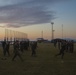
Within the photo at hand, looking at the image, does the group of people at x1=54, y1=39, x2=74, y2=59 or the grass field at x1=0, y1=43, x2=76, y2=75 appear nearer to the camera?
the grass field at x1=0, y1=43, x2=76, y2=75

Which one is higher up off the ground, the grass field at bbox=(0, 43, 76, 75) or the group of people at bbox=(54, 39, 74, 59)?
the group of people at bbox=(54, 39, 74, 59)

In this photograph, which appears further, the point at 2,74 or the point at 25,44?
the point at 25,44

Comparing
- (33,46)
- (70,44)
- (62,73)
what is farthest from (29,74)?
(70,44)

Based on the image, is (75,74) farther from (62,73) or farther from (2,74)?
(2,74)

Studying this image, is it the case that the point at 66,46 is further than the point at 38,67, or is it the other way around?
the point at 66,46

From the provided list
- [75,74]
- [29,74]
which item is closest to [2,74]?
[29,74]

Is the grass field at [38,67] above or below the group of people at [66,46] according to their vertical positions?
below

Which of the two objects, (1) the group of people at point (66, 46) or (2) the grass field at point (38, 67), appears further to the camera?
(1) the group of people at point (66, 46)

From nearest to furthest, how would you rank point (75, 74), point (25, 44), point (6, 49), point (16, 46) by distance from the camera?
point (75, 74), point (16, 46), point (6, 49), point (25, 44)

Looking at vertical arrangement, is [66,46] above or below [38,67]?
above

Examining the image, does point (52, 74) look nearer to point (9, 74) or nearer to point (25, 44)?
point (9, 74)

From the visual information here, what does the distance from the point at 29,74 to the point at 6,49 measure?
21.6m

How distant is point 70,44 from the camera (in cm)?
5166

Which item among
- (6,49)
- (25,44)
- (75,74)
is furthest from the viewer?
(25,44)
